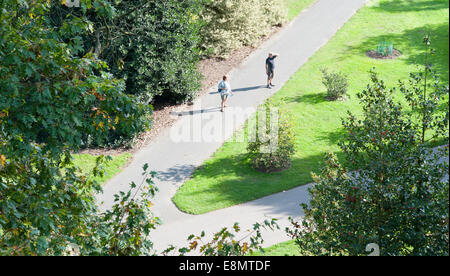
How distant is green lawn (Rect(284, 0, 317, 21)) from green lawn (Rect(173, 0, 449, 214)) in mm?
3155

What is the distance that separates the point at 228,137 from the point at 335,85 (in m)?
5.22

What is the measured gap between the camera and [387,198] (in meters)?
7.33

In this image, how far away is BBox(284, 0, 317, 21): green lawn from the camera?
30888mm

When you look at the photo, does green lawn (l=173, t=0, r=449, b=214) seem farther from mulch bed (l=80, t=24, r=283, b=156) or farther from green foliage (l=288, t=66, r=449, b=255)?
green foliage (l=288, t=66, r=449, b=255)

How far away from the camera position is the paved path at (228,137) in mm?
15016

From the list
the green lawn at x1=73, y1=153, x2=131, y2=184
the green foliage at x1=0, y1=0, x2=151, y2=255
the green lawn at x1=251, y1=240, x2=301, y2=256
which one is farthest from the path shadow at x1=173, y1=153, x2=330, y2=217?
the green foliage at x1=0, y1=0, x2=151, y2=255

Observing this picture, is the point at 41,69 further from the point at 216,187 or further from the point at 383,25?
the point at 383,25

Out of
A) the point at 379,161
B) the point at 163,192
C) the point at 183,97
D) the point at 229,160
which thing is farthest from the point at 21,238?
the point at 183,97

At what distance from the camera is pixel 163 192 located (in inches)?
657

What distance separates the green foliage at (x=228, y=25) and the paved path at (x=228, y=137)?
1.03m

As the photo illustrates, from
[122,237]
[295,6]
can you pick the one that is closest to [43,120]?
[122,237]

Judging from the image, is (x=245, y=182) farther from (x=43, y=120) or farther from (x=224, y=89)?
(x=43, y=120)

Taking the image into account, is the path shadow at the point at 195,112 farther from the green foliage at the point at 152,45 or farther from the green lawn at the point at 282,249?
the green lawn at the point at 282,249

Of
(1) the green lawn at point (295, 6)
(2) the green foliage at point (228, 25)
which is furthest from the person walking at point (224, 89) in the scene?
(1) the green lawn at point (295, 6)
